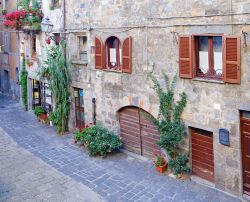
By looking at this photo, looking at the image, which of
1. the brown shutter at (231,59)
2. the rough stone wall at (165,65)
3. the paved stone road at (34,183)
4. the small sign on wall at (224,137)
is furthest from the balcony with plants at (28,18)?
the small sign on wall at (224,137)

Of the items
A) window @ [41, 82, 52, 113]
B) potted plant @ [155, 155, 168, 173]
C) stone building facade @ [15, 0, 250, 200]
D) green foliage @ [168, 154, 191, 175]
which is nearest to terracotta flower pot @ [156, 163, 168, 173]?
potted plant @ [155, 155, 168, 173]

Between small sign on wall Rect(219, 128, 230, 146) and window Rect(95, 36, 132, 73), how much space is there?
161 inches

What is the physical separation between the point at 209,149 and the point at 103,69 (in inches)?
211

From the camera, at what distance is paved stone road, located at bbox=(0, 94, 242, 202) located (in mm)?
9695

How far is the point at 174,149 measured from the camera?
1080cm

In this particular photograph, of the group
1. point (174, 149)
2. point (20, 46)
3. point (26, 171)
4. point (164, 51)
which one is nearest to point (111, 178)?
point (174, 149)

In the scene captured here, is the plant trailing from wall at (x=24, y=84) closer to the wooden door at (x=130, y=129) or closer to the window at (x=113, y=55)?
the window at (x=113, y=55)

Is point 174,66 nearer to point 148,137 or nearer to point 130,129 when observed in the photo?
point 148,137

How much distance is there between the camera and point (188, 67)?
10008 mm

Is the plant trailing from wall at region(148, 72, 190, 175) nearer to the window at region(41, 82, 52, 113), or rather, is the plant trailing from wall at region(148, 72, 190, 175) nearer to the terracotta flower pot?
the terracotta flower pot

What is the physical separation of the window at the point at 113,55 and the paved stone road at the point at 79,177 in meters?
3.36

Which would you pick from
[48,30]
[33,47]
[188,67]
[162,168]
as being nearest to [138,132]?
[162,168]

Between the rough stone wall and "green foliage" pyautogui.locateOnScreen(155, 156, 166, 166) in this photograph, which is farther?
"green foliage" pyautogui.locateOnScreen(155, 156, 166, 166)

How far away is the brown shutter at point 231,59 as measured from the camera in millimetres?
8734
